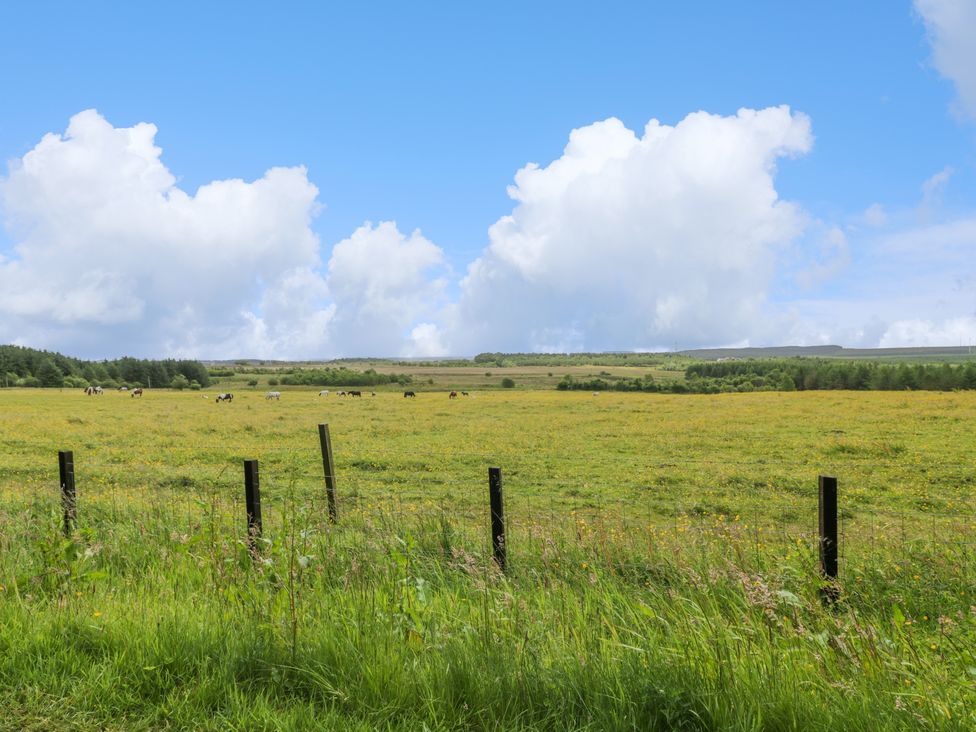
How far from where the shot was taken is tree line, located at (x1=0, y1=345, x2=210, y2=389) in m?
154

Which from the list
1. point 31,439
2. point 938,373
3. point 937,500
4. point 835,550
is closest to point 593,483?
point 937,500

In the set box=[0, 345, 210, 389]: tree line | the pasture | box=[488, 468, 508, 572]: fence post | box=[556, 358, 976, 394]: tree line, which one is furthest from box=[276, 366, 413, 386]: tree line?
box=[488, 468, 508, 572]: fence post

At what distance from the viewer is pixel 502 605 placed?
445 cm

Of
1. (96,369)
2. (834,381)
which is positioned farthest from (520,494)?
(96,369)

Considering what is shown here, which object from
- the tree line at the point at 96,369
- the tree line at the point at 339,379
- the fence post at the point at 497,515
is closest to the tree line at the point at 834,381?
the tree line at the point at 339,379

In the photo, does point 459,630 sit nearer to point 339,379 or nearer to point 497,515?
point 497,515

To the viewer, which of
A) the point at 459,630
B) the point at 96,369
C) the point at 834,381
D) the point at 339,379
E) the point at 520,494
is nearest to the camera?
the point at 459,630

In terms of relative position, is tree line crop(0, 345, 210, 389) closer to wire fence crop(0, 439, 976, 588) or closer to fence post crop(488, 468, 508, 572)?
wire fence crop(0, 439, 976, 588)

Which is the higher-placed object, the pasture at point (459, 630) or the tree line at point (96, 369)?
the tree line at point (96, 369)

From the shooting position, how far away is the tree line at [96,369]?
15400 centimetres

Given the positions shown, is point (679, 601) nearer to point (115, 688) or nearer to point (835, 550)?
point (835, 550)

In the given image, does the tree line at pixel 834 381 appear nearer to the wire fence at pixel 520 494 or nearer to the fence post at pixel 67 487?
the wire fence at pixel 520 494

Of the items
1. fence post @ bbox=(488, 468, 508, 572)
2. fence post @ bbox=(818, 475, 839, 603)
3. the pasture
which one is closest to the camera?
the pasture

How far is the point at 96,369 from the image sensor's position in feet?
552
